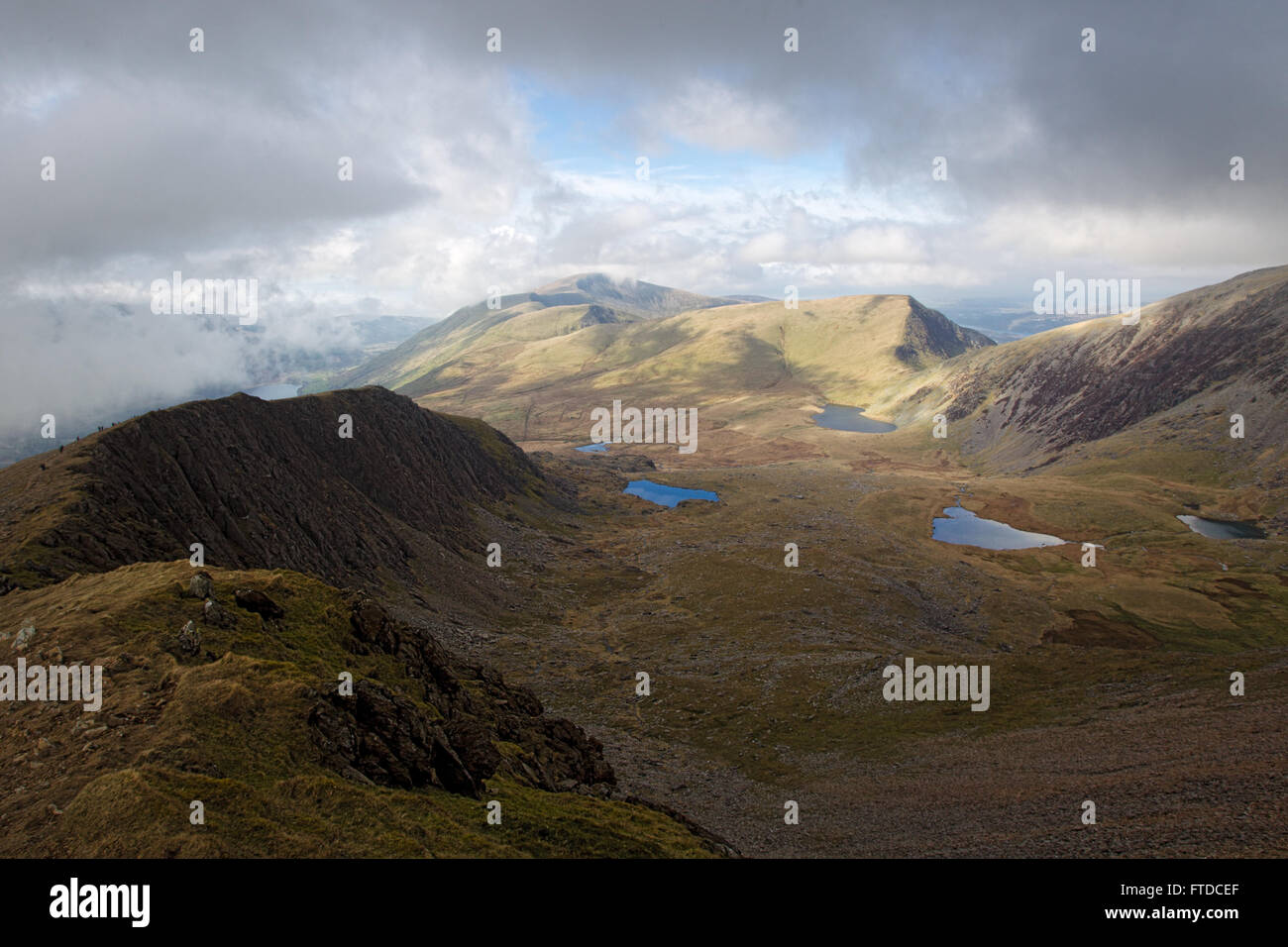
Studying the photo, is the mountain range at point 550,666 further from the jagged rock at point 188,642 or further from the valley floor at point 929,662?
the valley floor at point 929,662

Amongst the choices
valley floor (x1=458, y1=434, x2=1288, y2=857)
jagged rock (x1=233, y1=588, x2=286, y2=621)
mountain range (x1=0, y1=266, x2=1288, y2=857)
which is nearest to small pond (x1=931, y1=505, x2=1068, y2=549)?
mountain range (x1=0, y1=266, x2=1288, y2=857)

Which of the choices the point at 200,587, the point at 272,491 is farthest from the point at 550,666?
the point at 200,587

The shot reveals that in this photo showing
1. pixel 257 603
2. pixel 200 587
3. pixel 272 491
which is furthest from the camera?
pixel 272 491

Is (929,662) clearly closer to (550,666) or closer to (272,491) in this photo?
(550,666)

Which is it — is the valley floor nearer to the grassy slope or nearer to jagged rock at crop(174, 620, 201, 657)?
the grassy slope

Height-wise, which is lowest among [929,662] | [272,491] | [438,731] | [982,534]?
[929,662]

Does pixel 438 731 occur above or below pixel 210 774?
below
